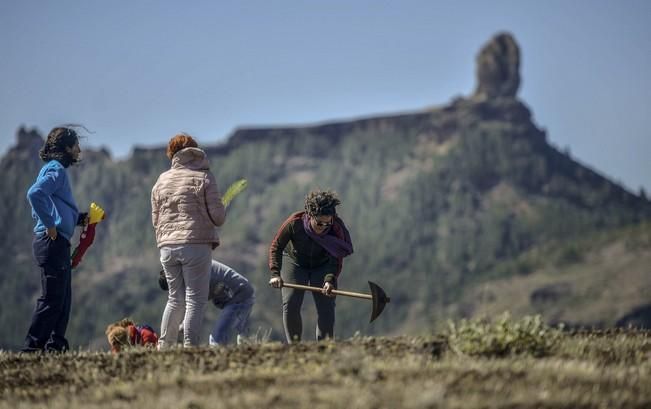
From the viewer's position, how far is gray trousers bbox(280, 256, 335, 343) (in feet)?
39.9

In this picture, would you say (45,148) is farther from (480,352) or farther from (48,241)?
(480,352)

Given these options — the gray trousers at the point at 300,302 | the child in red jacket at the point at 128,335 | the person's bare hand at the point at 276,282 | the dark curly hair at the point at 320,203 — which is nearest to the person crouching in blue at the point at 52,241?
the child in red jacket at the point at 128,335

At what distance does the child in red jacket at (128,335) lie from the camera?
475 inches

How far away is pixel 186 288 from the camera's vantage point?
1132 centimetres

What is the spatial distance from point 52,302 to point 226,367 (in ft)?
9.70

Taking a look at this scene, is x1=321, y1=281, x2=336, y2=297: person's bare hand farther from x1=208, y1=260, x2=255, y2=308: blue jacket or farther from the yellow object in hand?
the yellow object in hand

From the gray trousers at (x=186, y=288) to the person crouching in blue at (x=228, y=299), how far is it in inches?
13.5

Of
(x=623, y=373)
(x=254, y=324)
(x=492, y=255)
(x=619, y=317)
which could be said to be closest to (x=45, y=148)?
(x=623, y=373)

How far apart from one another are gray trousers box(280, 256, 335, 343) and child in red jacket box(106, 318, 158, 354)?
4.51 ft

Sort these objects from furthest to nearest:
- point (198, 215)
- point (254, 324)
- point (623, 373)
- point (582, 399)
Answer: point (254, 324) → point (198, 215) → point (623, 373) → point (582, 399)

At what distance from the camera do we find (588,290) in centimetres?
16138

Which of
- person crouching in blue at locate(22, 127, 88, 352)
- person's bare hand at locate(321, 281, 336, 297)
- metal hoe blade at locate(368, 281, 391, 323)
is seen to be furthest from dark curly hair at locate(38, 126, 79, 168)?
metal hoe blade at locate(368, 281, 391, 323)

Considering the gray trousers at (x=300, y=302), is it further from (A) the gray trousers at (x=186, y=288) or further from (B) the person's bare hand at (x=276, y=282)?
(A) the gray trousers at (x=186, y=288)

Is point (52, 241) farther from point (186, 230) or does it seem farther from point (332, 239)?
point (332, 239)
